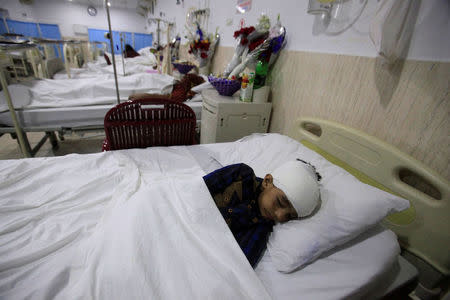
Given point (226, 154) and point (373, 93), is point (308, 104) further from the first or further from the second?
point (226, 154)

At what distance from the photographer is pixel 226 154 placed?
130 cm

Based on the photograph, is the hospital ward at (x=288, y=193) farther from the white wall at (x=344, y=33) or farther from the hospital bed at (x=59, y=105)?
the hospital bed at (x=59, y=105)

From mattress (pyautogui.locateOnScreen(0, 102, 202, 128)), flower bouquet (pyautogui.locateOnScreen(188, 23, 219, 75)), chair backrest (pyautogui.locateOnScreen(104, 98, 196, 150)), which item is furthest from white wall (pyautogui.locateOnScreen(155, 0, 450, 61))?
mattress (pyautogui.locateOnScreen(0, 102, 202, 128))

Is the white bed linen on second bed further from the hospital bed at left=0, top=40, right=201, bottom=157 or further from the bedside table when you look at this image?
the hospital bed at left=0, top=40, right=201, bottom=157

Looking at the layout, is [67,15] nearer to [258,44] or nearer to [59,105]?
[59,105]

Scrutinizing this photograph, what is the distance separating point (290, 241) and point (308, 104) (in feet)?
3.19

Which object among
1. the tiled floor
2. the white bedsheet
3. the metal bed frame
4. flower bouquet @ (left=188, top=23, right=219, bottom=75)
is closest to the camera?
the metal bed frame

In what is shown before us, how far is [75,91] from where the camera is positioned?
7.00ft

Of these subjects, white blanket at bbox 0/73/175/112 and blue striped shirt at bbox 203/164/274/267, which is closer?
blue striped shirt at bbox 203/164/274/267

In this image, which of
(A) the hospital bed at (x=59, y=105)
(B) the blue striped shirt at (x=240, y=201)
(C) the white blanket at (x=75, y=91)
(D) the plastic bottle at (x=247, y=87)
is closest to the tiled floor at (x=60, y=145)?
(A) the hospital bed at (x=59, y=105)

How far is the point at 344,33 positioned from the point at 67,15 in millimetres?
9759

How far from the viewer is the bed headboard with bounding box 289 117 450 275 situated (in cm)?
77

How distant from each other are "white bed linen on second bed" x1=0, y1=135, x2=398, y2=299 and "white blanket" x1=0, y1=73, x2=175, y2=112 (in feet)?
4.16

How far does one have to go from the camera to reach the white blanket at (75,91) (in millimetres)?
1840
